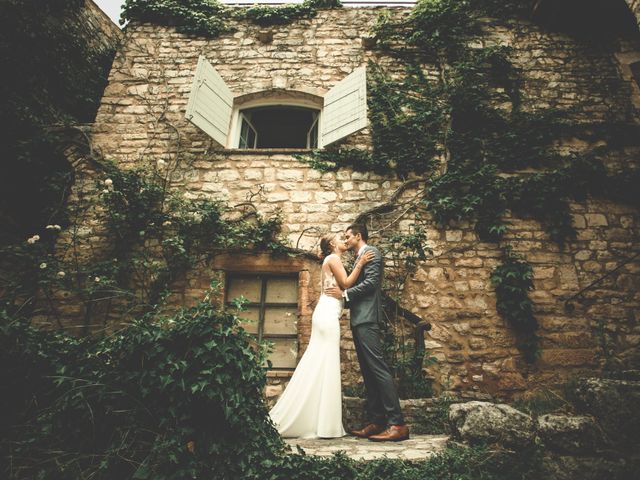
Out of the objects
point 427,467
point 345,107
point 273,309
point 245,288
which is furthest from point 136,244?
point 427,467

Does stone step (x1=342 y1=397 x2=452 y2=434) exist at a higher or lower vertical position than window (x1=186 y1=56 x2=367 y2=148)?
lower

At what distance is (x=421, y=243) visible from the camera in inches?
183

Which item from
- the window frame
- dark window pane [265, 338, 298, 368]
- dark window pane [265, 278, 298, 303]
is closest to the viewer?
dark window pane [265, 338, 298, 368]

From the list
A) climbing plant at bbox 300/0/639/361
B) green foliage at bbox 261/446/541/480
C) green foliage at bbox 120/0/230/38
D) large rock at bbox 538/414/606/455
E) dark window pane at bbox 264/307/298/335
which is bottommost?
green foliage at bbox 261/446/541/480

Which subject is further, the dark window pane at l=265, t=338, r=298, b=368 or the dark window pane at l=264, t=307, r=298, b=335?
the dark window pane at l=264, t=307, r=298, b=335

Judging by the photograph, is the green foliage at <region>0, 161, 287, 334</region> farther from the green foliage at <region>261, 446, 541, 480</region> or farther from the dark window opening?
the green foliage at <region>261, 446, 541, 480</region>

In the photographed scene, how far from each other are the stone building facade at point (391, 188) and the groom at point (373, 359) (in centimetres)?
111

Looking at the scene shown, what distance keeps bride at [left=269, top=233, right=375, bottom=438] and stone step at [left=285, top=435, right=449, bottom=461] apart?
0.38 feet

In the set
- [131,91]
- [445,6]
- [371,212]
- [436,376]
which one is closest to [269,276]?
[371,212]

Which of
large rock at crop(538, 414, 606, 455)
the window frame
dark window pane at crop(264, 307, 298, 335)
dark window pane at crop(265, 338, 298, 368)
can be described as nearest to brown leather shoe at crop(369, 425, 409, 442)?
large rock at crop(538, 414, 606, 455)

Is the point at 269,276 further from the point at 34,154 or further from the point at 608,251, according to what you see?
the point at 608,251

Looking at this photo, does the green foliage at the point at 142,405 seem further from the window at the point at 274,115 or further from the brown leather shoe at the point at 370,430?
the window at the point at 274,115

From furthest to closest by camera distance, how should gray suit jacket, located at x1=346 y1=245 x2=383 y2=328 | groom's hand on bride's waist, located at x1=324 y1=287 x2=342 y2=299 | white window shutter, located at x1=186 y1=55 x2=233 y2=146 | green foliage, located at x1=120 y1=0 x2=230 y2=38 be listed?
green foliage, located at x1=120 y1=0 x2=230 y2=38, white window shutter, located at x1=186 y1=55 x2=233 y2=146, groom's hand on bride's waist, located at x1=324 y1=287 x2=342 y2=299, gray suit jacket, located at x1=346 y1=245 x2=383 y2=328

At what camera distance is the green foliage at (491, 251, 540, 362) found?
14.1 feet
